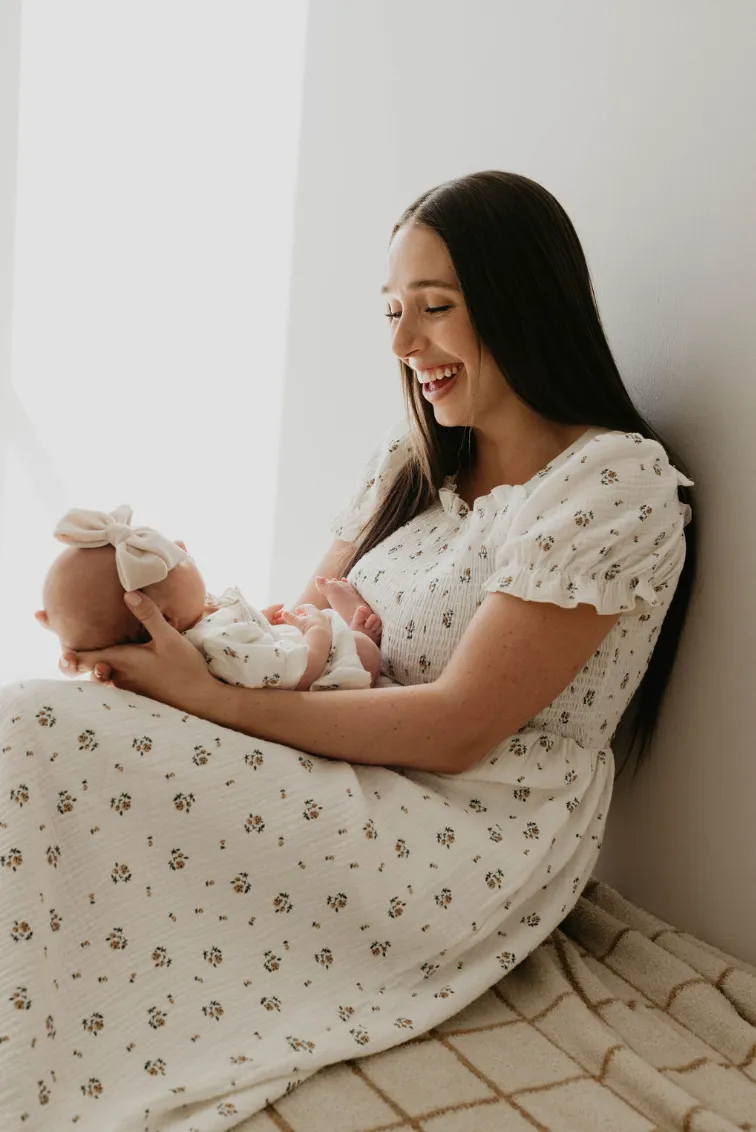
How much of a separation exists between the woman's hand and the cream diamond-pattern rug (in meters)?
0.44

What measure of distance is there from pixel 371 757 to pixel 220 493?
1582mm

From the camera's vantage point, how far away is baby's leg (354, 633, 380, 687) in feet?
4.80

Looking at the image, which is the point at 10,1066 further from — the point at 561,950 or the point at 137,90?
the point at 137,90

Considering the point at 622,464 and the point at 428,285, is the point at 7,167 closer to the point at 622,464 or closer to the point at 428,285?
the point at 428,285

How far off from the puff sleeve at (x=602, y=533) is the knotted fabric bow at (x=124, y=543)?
1.30 feet

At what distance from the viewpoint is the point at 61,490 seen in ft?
9.97

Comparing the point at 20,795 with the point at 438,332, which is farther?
the point at 438,332

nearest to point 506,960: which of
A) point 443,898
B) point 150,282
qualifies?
point 443,898

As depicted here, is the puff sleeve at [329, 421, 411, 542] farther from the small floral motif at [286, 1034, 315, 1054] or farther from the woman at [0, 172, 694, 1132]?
the small floral motif at [286, 1034, 315, 1054]

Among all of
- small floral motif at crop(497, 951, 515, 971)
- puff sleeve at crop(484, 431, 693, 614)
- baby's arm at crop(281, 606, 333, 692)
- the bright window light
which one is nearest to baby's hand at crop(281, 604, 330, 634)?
baby's arm at crop(281, 606, 333, 692)

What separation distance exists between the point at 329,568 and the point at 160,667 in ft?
2.04

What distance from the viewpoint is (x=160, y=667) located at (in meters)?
1.23

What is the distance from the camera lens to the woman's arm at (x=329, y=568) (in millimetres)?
1791

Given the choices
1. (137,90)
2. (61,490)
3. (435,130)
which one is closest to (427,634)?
(435,130)
